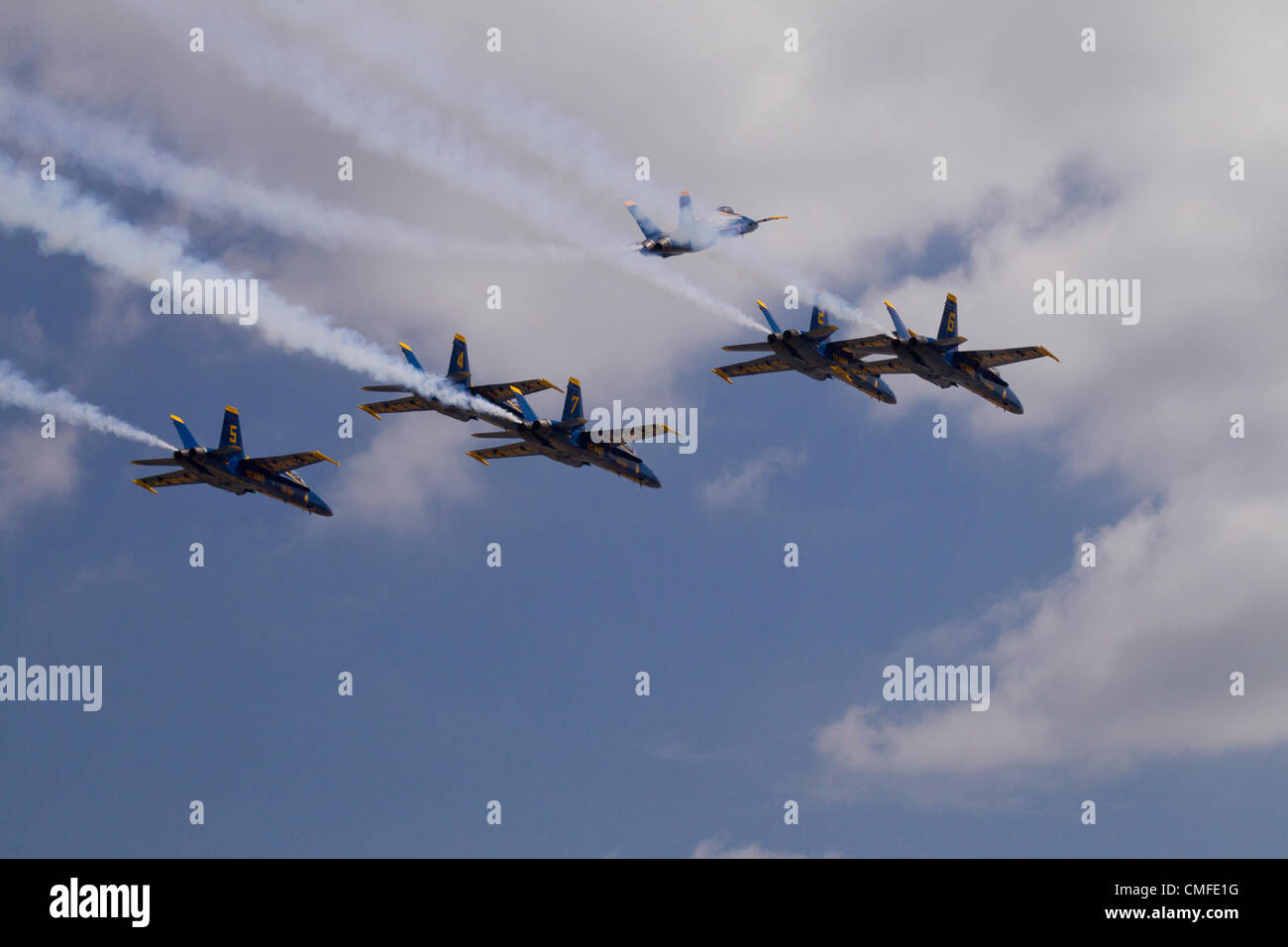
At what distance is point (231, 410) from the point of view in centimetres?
8000

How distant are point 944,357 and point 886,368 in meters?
4.49

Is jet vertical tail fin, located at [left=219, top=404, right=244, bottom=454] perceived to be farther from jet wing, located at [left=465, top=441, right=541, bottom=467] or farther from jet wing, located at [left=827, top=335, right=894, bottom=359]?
jet wing, located at [left=827, top=335, right=894, bottom=359]

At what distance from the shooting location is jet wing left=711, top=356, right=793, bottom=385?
8481 centimetres

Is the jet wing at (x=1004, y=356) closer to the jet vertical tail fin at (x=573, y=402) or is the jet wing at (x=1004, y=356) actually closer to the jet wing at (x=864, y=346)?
the jet wing at (x=864, y=346)

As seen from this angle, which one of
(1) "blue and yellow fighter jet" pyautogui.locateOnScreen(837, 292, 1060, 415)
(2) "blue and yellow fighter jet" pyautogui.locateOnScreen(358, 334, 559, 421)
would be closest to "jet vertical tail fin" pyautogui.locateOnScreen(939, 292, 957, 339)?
(1) "blue and yellow fighter jet" pyautogui.locateOnScreen(837, 292, 1060, 415)

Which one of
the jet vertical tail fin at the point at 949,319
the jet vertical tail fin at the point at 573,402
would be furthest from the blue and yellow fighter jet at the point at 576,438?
the jet vertical tail fin at the point at 949,319

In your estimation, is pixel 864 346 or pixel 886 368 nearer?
pixel 864 346

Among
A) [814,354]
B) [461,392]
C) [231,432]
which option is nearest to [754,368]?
[814,354]

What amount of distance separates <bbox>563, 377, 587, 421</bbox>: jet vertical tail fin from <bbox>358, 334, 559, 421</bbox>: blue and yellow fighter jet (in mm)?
1518

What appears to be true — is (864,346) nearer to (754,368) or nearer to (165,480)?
(754,368)

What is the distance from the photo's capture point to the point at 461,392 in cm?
8100
